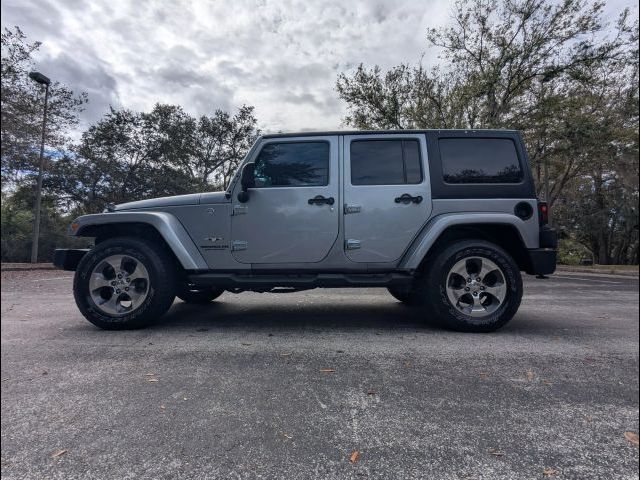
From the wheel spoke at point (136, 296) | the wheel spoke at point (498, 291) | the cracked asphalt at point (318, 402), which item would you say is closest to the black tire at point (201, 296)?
the wheel spoke at point (136, 296)

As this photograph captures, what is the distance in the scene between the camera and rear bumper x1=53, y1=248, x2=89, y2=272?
Result: 3359 millimetres

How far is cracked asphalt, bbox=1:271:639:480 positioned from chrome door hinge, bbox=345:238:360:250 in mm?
769

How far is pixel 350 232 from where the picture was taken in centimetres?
327

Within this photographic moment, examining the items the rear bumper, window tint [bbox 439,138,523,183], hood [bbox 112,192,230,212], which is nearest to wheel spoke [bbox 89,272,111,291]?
the rear bumper

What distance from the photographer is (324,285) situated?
3.27 metres

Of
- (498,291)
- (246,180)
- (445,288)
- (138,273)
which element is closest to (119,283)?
(138,273)

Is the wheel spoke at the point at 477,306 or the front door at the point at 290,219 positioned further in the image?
the front door at the point at 290,219

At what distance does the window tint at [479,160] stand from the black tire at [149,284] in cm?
281

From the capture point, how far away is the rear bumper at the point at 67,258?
336 centimetres

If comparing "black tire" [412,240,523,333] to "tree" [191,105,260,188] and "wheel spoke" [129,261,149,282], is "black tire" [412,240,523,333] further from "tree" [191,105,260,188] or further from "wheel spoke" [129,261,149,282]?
"tree" [191,105,260,188]

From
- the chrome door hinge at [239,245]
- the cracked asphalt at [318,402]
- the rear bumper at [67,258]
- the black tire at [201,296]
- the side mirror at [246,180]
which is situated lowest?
the cracked asphalt at [318,402]

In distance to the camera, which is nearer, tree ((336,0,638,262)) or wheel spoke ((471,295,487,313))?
wheel spoke ((471,295,487,313))

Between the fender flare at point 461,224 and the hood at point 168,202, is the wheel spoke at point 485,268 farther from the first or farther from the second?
the hood at point 168,202

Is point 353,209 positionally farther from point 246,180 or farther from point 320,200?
point 246,180
